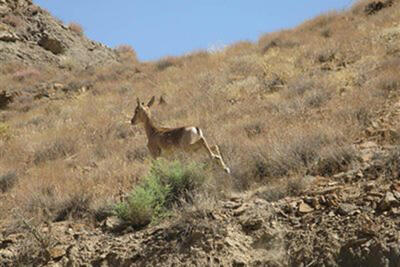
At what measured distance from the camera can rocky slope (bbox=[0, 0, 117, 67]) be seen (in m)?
25.3

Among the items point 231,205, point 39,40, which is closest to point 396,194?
point 231,205

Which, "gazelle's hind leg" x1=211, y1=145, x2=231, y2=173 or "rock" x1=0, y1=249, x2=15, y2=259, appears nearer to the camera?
"rock" x1=0, y1=249, x2=15, y2=259

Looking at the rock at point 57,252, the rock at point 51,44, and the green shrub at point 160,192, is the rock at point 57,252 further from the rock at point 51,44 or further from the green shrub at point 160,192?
the rock at point 51,44

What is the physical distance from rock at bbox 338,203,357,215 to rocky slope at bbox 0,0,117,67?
2156 cm

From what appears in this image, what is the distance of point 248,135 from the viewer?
10.3 meters

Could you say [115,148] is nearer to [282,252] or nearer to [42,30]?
[282,252]

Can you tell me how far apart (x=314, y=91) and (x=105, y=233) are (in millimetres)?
6521

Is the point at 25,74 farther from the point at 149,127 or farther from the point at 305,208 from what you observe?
the point at 305,208

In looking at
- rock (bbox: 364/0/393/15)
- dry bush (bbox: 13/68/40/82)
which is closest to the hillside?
rock (bbox: 364/0/393/15)

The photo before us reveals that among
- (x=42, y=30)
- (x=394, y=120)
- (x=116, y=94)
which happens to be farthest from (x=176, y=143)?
(x=42, y=30)

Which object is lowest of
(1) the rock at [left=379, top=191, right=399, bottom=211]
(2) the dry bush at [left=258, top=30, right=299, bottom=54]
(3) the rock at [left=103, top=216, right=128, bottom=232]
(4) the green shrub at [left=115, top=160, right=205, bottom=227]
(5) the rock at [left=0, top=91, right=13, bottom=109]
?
(1) the rock at [left=379, top=191, right=399, bottom=211]

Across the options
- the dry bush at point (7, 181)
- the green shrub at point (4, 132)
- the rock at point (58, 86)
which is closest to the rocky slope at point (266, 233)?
the dry bush at point (7, 181)

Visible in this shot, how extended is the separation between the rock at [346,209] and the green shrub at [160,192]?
68.4 inches

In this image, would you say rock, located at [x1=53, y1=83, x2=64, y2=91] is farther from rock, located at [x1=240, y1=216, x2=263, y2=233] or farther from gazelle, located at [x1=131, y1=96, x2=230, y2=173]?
rock, located at [x1=240, y1=216, x2=263, y2=233]
